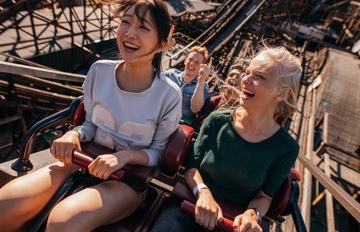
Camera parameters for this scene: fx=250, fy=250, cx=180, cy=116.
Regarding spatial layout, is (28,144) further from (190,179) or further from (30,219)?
(190,179)

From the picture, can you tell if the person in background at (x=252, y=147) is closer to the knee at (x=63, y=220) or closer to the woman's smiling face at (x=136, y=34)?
the knee at (x=63, y=220)

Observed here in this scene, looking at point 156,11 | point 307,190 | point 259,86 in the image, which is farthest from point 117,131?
point 307,190

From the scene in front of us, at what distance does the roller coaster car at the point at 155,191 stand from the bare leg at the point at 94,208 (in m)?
0.06

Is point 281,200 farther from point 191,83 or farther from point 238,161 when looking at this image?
point 191,83

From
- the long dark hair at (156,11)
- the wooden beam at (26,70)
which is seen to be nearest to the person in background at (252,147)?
the long dark hair at (156,11)

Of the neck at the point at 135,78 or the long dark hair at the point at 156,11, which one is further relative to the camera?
the neck at the point at 135,78

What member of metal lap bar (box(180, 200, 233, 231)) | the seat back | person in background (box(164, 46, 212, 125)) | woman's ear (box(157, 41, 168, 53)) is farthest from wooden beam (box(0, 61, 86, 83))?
the seat back

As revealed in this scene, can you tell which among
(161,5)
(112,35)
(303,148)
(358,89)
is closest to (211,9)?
(112,35)

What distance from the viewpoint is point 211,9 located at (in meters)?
→ 13.3

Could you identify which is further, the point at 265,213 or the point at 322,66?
the point at 322,66

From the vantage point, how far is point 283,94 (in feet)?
4.54

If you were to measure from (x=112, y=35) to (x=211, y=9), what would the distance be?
619cm

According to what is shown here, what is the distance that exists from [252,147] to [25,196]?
45.8 inches

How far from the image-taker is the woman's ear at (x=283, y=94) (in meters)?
1.37
